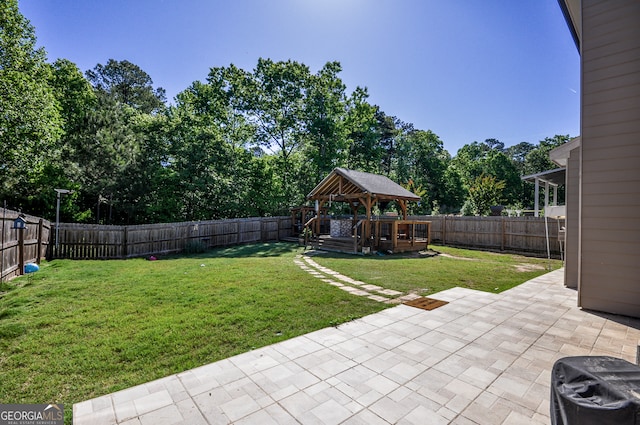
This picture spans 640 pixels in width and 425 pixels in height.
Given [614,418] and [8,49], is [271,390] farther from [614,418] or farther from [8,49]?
[8,49]

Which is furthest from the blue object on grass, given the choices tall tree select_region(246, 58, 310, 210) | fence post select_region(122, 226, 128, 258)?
tall tree select_region(246, 58, 310, 210)

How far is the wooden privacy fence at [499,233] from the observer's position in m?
12.3

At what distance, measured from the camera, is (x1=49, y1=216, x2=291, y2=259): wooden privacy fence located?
33.4 ft

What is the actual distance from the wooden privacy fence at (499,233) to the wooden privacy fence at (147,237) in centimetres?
1005

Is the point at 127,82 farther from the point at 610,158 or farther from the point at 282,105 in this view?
the point at 610,158

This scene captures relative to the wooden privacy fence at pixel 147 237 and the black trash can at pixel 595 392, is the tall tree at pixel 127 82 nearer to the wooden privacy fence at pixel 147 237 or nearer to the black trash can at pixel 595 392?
the wooden privacy fence at pixel 147 237

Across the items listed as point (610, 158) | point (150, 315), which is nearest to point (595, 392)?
point (150, 315)

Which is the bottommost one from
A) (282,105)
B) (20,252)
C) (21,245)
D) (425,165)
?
(20,252)

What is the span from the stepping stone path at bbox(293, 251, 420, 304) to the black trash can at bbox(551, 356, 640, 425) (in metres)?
3.77

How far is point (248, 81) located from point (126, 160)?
10.4 meters

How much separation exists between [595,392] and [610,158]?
203 inches

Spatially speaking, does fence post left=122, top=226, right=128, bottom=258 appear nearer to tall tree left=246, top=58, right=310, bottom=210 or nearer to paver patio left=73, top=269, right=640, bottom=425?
paver patio left=73, top=269, right=640, bottom=425

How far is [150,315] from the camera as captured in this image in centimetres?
435

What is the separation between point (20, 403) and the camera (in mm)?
2354
